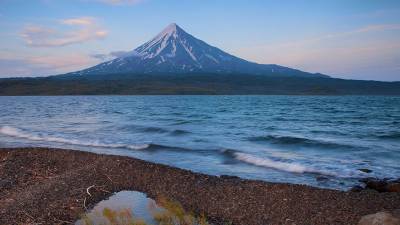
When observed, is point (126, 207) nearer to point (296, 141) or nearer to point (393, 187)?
point (393, 187)

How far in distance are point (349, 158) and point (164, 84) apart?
15991 centimetres

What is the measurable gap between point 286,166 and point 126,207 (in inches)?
306

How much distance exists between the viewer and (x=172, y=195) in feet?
37.2

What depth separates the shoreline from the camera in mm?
9445

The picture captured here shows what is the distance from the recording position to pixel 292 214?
375 inches

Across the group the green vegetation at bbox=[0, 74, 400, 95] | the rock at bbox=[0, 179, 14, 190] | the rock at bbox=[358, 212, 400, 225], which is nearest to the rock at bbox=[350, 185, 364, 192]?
the rock at bbox=[358, 212, 400, 225]

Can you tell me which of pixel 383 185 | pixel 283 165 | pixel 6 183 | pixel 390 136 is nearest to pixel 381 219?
pixel 383 185

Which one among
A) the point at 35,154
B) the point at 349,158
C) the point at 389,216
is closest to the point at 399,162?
the point at 349,158

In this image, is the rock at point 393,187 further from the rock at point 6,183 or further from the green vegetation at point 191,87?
the green vegetation at point 191,87

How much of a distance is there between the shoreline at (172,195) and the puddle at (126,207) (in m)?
0.26

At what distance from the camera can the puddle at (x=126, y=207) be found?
9.02m

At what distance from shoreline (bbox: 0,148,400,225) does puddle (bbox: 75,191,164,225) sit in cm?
26

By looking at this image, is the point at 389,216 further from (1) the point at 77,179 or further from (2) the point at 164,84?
(2) the point at 164,84

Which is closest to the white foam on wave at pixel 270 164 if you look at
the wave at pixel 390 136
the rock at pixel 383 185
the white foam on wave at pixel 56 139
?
the rock at pixel 383 185
